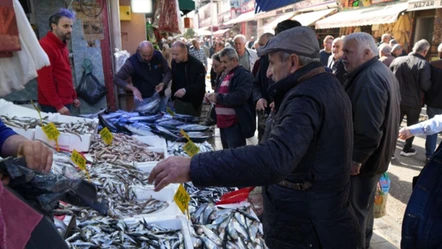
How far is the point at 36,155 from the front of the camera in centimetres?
152

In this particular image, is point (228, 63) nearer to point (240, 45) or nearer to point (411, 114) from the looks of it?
point (240, 45)

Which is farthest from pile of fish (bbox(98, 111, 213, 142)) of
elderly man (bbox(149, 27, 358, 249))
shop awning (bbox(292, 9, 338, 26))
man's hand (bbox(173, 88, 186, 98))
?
shop awning (bbox(292, 9, 338, 26))

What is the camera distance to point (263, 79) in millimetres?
4789

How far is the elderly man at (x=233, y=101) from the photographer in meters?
4.30

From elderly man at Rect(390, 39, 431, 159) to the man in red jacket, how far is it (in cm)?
554

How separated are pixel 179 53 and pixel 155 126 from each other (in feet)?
5.31

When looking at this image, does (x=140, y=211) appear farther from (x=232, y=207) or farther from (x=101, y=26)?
(x=101, y=26)

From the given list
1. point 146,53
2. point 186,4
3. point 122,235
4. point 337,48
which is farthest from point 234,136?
point 186,4

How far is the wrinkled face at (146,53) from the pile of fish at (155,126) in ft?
4.14

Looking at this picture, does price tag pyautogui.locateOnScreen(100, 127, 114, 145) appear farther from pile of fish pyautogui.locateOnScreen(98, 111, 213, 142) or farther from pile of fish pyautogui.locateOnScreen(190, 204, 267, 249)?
pile of fish pyautogui.locateOnScreen(190, 204, 267, 249)

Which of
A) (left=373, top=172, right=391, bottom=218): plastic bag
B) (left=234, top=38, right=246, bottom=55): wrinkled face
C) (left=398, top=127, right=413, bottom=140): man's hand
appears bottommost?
(left=373, top=172, right=391, bottom=218): plastic bag

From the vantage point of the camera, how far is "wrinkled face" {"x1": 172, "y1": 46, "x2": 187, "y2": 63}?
552cm

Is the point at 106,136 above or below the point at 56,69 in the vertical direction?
below

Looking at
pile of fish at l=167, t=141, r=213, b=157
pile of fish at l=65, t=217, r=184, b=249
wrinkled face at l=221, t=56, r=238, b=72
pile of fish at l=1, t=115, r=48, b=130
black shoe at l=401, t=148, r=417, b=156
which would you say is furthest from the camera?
black shoe at l=401, t=148, r=417, b=156
